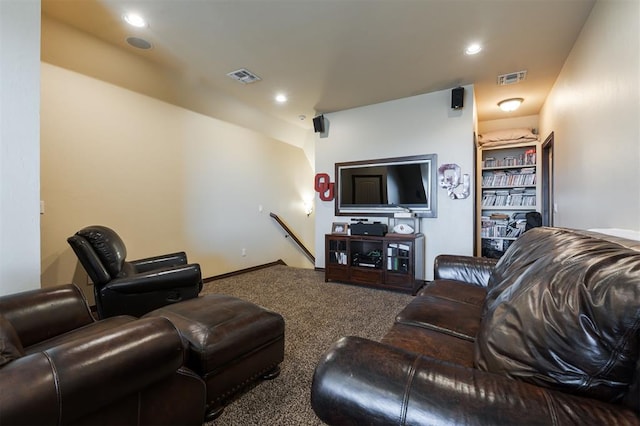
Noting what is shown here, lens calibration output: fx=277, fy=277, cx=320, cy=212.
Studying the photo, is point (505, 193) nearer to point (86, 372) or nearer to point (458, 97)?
point (458, 97)

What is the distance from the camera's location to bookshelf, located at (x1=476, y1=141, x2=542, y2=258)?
4.39m

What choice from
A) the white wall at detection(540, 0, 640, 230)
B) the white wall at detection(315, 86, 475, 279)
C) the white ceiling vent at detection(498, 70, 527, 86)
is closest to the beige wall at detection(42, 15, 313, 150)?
the white wall at detection(315, 86, 475, 279)

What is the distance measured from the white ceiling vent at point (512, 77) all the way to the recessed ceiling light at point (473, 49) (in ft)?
2.66

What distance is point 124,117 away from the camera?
3.15 metres

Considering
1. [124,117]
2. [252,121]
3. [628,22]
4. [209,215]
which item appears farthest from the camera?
[252,121]

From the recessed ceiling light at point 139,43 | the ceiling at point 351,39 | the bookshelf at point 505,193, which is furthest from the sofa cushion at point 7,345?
the bookshelf at point 505,193

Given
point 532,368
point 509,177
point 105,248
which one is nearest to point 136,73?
point 105,248

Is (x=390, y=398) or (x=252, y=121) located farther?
(x=252, y=121)

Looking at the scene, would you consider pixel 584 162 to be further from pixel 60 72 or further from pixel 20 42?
pixel 60 72

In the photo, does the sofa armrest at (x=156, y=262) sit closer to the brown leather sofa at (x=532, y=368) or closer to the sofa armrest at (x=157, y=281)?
the sofa armrest at (x=157, y=281)

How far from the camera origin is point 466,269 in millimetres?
2217

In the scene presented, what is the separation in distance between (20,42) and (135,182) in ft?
5.70

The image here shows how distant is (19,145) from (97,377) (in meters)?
1.72

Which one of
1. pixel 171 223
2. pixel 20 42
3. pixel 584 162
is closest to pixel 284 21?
pixel 20 42
